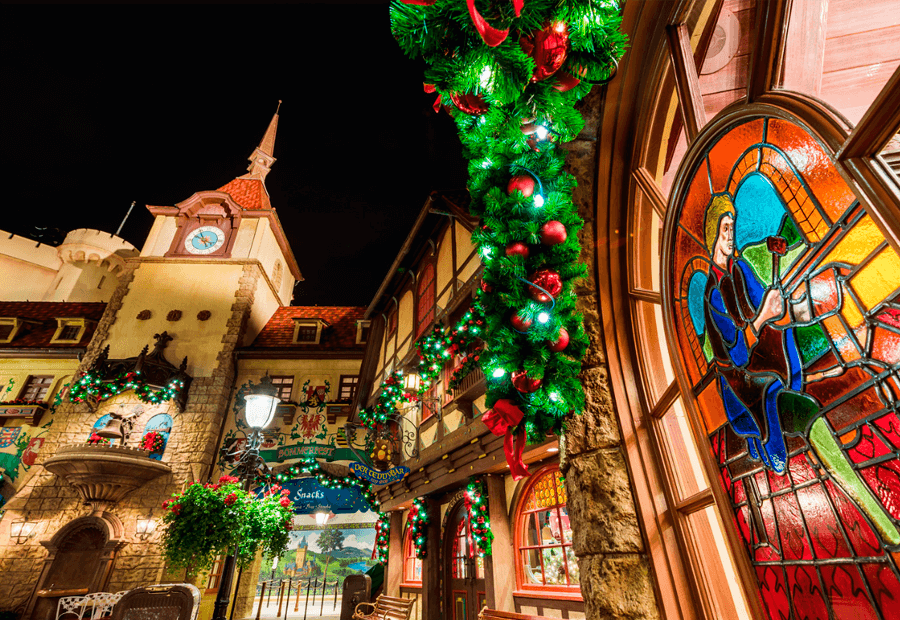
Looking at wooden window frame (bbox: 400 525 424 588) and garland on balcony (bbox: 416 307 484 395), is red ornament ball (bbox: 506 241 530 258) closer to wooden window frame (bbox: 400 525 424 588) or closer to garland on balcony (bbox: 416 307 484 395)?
garland on balcony (bbox: 416 307 484 395)

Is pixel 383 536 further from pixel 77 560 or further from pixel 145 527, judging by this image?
pixel 77 560

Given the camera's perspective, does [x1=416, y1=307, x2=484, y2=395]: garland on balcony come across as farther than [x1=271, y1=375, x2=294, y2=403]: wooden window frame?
No

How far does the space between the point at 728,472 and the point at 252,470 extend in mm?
4978

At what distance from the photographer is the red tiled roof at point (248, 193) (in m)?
18.9

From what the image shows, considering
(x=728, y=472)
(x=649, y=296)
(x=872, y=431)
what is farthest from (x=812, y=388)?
(x=649, y=296)

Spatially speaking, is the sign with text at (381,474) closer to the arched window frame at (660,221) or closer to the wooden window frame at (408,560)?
the wooden window frame at (408,560)

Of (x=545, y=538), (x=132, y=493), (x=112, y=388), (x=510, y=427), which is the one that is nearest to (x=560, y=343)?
(x=510, y=427)

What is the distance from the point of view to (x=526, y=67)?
144cm

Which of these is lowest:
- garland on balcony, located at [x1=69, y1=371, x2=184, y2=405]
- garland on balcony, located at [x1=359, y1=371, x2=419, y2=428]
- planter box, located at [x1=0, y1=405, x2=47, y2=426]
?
garland on balcony, located at [x1=359, y1=371, x2=419, y2=428]

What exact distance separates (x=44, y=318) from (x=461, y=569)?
63.3ft

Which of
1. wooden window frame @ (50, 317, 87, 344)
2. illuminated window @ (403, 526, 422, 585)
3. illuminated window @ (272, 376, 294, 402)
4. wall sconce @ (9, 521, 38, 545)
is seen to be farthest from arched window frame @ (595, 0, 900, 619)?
wooden window frame @ (50, 317, 87, 344)

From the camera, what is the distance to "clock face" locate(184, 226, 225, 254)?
1678 cm

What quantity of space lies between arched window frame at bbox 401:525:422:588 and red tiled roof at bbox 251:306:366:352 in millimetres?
6998

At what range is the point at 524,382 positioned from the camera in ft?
5.77
